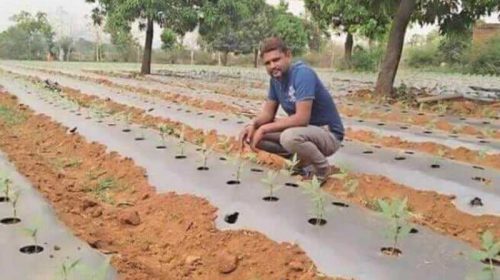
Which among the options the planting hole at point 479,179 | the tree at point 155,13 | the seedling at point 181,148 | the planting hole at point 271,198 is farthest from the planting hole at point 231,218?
the tree at point 155,13

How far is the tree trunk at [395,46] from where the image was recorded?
841cm

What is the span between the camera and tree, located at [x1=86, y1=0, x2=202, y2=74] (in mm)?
13531

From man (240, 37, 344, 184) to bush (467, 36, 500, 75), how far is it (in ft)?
69.6

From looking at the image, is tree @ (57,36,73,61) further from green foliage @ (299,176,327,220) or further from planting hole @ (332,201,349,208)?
green foliage @ (299,176,327,220)

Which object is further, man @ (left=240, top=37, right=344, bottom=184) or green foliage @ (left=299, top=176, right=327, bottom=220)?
man @ (left=240, top=37, right=344, bottom=184)

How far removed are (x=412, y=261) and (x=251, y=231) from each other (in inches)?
31.0

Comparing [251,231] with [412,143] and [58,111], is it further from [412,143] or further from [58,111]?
[58,111]

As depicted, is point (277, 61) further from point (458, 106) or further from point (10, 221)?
point (458, 106)

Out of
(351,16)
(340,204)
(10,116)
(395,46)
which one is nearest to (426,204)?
(340,204)

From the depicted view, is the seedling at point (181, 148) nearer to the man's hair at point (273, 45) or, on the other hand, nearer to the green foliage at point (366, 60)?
the man's hair at point (273, 45)

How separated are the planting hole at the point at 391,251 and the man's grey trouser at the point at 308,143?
1050 mm

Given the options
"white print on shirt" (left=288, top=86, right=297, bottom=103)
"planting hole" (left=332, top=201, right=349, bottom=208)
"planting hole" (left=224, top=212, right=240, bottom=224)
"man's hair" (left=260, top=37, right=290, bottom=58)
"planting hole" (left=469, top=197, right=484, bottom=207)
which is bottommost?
"planting hole" (left=224, top=212, right=240, bottom=224)

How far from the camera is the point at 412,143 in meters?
4.73

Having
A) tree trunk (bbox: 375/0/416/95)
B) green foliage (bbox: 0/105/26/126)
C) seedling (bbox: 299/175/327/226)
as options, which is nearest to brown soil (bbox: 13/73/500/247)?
seedling (bbox: 299/175/327/226)
